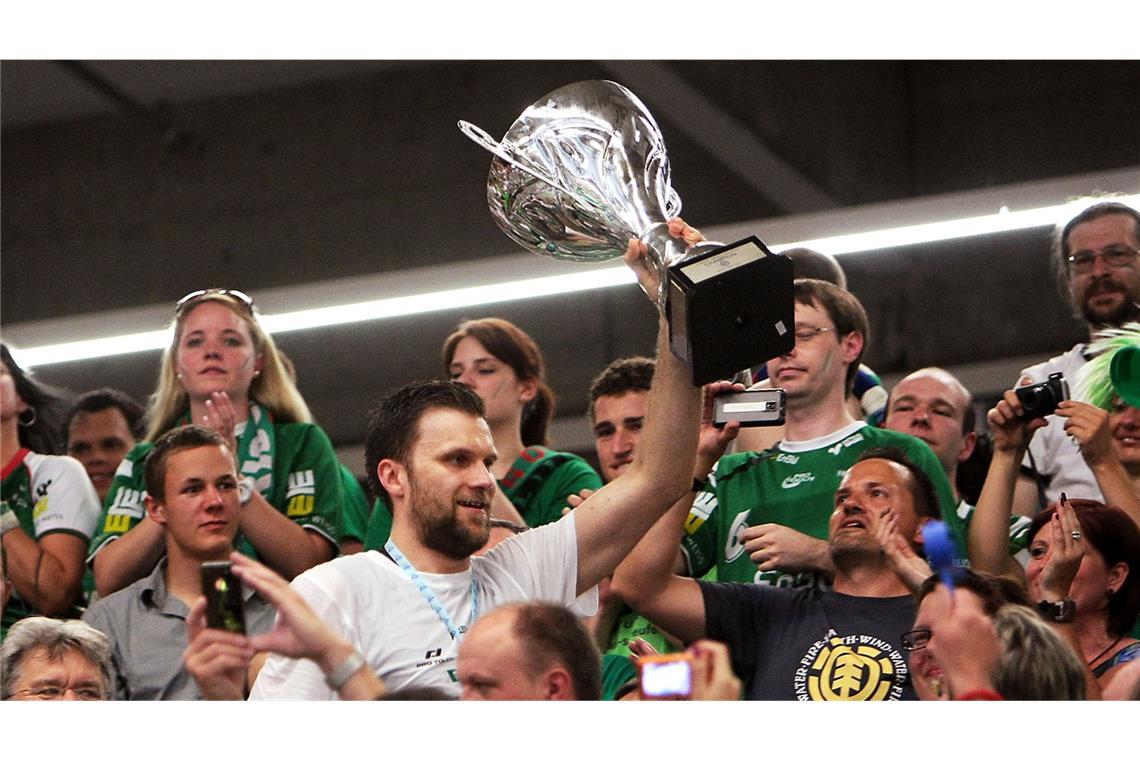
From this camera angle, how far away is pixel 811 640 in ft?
10.1

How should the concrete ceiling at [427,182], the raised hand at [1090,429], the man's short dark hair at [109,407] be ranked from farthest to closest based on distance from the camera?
1. the concrete ceiling at [427,182]
2. the man's short dark hair at [109,407]
3. the raised hand at [1090,429]

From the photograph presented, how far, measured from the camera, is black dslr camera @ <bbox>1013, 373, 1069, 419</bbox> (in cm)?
342

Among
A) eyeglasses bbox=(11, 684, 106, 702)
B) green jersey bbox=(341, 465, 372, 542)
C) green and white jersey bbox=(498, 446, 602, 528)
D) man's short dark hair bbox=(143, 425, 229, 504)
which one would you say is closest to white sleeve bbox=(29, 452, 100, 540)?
man's short dark hair bbox=(143, 425, 229, 504)

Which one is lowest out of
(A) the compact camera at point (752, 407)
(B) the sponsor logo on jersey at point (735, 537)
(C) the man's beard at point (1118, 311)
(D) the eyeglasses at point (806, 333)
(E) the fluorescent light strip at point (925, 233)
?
(B) the sponsor logo on jersey at point (735, 537)

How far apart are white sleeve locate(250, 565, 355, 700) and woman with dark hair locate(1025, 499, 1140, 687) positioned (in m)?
1.30

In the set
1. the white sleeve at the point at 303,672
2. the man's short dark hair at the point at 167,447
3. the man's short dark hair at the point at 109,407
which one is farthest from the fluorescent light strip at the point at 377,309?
the white sleeve at the point at 303,672

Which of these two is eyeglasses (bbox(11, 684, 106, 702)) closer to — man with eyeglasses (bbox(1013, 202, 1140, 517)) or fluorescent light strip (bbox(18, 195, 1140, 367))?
man with eyeglasses (bbox(1013, 202, 1140, 517))

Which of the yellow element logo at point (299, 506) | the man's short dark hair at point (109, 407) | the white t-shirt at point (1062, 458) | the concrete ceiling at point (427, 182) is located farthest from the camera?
the concrete ceiling at point (427, 182)

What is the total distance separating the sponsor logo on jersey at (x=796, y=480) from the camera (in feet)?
11.3

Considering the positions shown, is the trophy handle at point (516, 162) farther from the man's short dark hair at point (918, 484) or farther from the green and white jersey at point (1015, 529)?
the green and white jersey at point (1015, 529)

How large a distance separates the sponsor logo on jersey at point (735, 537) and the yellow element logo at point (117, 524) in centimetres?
132
